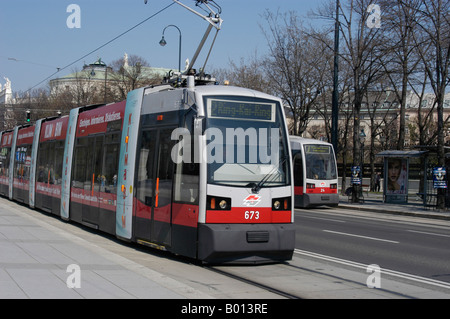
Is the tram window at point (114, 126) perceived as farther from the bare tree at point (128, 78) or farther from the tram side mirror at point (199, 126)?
the bare tree at point (128, 78)

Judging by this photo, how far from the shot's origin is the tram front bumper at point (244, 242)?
9477mm

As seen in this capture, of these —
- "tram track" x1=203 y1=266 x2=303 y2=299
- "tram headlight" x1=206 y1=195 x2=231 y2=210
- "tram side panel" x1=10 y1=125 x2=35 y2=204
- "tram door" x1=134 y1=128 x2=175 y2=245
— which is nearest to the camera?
"tram track" x1=203 y1=266 x2=303 y2=299

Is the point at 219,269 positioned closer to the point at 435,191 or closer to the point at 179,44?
the point at 435,191

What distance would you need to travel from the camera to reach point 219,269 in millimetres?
9953

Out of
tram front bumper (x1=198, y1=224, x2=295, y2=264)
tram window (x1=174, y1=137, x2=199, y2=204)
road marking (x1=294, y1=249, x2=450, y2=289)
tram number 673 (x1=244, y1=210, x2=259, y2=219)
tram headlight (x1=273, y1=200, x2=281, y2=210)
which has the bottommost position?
road marking (x1=294, y1=249, x2=450, y2=289)

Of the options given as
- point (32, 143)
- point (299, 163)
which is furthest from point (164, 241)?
point (299, 163)

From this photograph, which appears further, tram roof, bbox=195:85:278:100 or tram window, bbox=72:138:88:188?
tram window, bbox=72:138:88:188

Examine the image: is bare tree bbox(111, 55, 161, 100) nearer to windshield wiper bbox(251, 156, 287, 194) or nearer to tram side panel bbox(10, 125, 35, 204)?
tram side panel bbox(10, 125, 35, 204)

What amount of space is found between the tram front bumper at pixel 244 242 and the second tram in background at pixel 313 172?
16.0 metres

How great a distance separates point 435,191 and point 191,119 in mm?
20573

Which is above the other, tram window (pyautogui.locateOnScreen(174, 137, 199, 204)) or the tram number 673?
tram window (pyautogui.locateOnScreen(174, 137, 199, 204))

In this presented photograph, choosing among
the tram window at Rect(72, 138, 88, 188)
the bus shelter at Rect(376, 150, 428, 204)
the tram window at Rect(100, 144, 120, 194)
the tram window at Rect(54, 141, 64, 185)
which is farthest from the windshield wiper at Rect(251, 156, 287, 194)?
the bus shelter at Rect(376, 150, 428, 204)

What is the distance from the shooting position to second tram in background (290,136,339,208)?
85.3 ft

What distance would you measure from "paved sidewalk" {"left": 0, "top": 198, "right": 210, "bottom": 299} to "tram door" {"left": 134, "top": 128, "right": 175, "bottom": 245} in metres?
1.02
